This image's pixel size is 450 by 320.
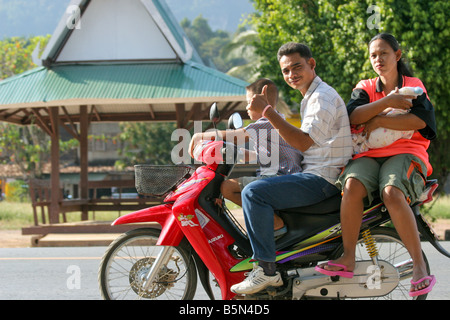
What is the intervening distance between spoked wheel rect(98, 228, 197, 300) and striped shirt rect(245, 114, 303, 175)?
2.74 ft

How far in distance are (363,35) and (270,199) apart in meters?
8.07

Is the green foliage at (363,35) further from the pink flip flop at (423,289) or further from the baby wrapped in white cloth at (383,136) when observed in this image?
the pink flip flop at (423,289)

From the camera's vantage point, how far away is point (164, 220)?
4492 mm

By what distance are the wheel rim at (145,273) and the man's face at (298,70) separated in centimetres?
145

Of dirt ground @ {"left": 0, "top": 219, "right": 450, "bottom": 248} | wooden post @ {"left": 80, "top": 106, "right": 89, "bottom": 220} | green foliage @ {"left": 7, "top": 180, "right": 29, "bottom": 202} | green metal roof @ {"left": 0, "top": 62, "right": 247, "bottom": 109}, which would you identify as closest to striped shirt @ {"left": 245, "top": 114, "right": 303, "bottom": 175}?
green metal roof @ {"left": 0, "top": 62, "right": 247, "bottom": 109}

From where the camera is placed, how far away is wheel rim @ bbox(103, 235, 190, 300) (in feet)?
14.6

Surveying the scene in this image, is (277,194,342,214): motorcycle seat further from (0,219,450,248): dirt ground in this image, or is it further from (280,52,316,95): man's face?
(0,219,450,248): dirt ground

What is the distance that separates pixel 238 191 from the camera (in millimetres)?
4414

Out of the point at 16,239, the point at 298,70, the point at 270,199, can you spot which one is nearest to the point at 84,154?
the point at 16,239

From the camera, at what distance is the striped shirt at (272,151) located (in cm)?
441

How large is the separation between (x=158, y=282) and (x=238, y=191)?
0.85 metres
